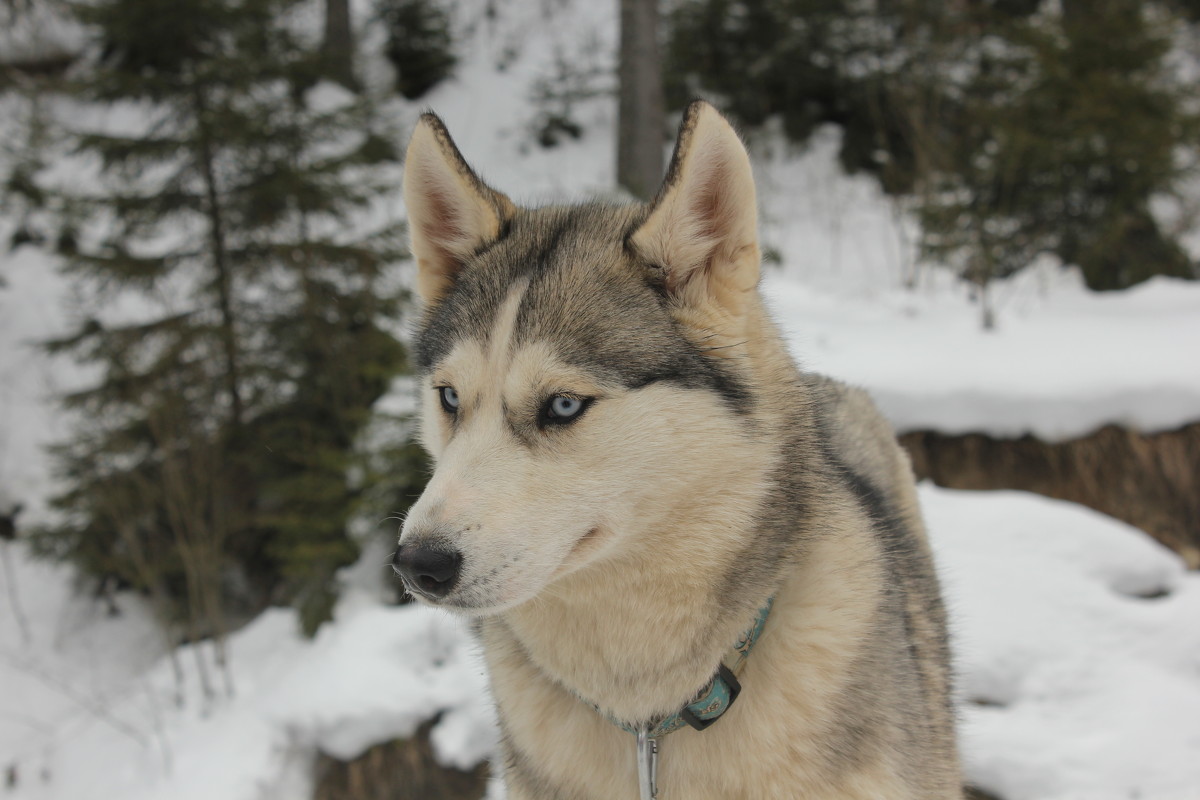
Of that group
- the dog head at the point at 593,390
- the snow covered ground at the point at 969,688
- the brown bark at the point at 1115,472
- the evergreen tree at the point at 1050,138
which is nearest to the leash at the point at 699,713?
the dog head at the point at 593,390

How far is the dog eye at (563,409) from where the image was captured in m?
1.68

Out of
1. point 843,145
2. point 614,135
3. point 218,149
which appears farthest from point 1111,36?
point 218,149

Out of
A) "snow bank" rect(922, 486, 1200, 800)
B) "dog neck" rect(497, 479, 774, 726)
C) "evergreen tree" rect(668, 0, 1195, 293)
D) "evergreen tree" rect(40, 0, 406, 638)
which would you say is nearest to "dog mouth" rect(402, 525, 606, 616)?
"dog neck" rect(497, 479, 774, 726)

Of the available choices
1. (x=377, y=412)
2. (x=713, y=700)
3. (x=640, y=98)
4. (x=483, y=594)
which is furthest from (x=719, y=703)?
(x=640, y=98)

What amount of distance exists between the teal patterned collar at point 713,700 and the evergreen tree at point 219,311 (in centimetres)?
421

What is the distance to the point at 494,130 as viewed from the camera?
13.2 meters

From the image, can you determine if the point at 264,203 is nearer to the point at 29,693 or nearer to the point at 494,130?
the point at 29,693

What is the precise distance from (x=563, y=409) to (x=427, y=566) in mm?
441

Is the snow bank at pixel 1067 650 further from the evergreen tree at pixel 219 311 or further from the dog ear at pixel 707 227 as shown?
the evergreen tree at pixel 219 311

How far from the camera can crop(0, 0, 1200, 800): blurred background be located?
4094 millimetres

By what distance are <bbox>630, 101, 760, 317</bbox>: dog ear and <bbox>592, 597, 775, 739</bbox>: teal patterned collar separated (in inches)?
29.0

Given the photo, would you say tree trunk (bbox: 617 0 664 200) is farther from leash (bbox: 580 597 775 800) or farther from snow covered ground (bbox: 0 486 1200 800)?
leash (bbox: 580 597 775 800)

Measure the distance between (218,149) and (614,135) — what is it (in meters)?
7.59

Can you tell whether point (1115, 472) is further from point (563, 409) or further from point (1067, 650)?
point (563, 409)
